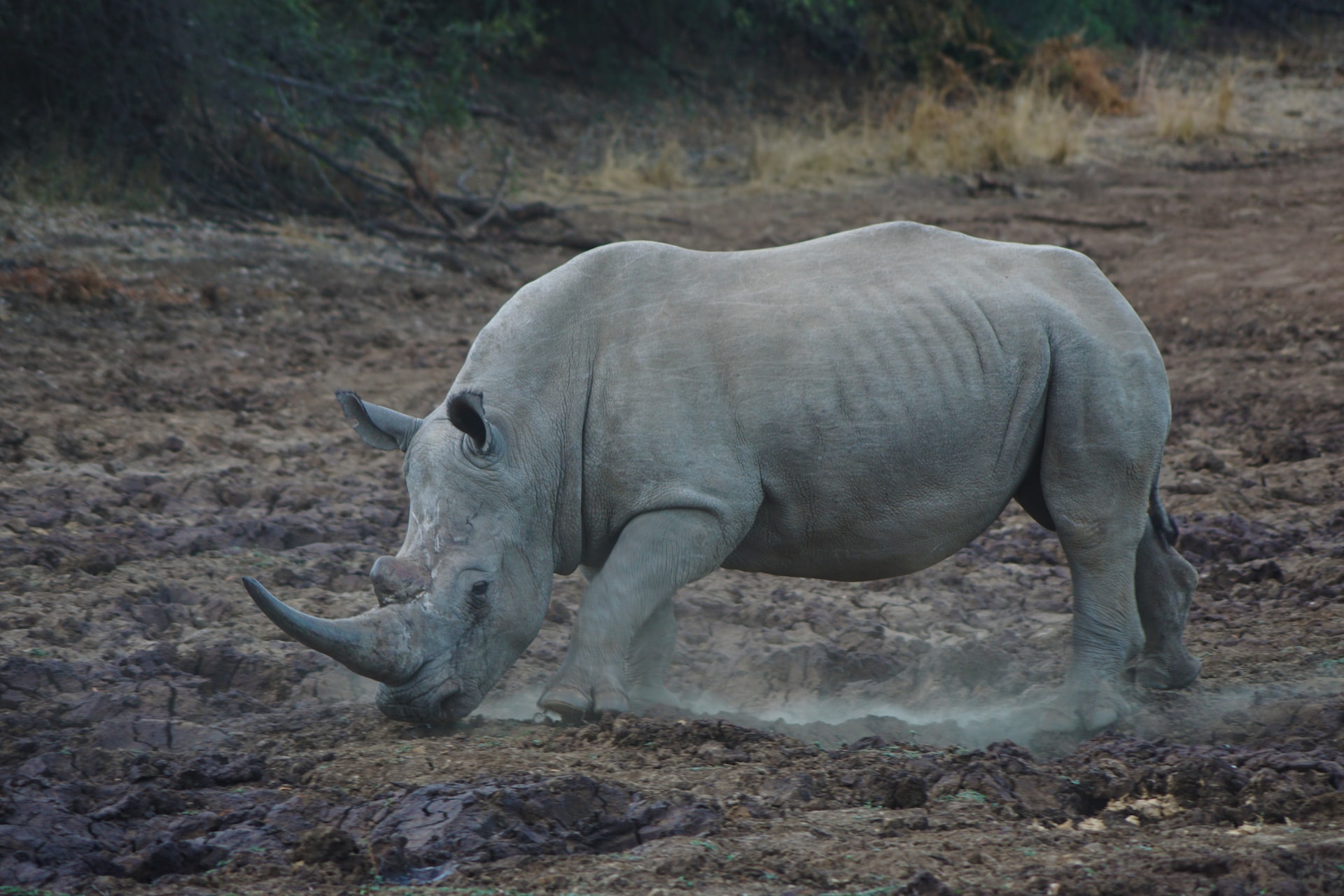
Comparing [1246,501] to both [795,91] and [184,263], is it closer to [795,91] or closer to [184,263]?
[184,263]

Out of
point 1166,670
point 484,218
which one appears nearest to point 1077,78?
point 484,218

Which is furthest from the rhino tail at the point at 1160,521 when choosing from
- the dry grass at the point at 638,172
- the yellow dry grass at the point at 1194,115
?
the yellow dry grass at the point at 1194,115

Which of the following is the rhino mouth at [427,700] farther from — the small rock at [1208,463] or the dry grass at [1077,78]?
the dry grass at [1077,78]

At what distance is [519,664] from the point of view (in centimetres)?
485

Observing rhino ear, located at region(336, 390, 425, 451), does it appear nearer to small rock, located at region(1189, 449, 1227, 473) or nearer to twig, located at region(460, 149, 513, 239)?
small rock, located at region(1189, 449, 1227, 473)

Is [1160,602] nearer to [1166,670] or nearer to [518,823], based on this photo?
[1166,670]

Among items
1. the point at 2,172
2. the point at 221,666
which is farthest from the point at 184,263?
the point at 221,666

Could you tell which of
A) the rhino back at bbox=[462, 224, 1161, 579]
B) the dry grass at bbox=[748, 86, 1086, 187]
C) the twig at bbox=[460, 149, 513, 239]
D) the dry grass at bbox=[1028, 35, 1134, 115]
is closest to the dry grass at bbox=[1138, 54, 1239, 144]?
the dry grass at bbox=[1028, 35, 1134, 115]

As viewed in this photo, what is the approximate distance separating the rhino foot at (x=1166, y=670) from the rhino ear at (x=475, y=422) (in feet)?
7.33

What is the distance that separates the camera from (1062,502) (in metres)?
4.40

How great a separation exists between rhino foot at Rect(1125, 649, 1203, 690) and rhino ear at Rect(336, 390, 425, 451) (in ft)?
8.03

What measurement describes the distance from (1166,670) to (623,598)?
192 cm

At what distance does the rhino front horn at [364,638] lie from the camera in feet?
11.7

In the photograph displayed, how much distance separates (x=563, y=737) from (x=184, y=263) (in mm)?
6878
